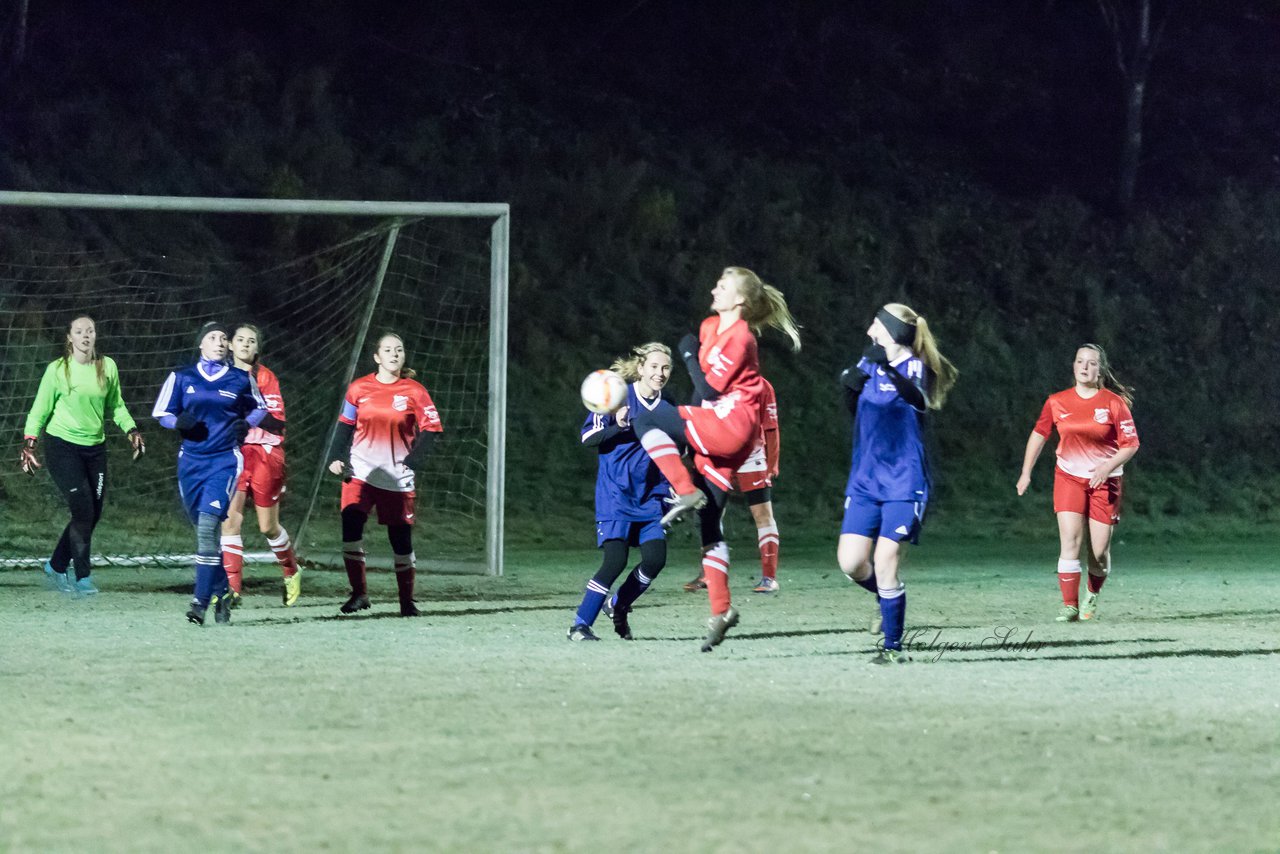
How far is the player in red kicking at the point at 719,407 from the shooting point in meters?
8.58

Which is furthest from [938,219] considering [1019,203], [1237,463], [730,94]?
[1237,463]

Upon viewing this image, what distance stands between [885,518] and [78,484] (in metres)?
5.99

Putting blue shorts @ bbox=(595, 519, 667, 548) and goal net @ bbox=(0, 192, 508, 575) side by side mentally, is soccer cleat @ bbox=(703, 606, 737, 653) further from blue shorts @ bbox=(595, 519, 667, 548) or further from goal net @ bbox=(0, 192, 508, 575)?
goal net @ bbox=(0, 192, 508, 575)

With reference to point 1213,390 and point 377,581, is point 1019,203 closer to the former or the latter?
point 1213,390

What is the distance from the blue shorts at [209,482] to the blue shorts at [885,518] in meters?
3.54

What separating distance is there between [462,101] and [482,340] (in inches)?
248

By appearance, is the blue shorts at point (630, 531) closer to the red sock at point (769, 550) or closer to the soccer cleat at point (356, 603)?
the soccer cleat at point (356, 603)

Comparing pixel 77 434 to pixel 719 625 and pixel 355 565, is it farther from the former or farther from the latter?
pixel 719 625

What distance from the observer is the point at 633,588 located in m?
9.77

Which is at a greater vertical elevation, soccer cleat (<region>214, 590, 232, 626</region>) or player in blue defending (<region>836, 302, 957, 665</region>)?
player in blue defending (<region>836, 302, 957, 665</region>)

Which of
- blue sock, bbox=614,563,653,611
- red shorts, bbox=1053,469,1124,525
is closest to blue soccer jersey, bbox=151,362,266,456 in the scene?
blue sock, bbox=614,563,653,611

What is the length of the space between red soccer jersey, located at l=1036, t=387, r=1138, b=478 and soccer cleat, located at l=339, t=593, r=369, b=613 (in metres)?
4.19

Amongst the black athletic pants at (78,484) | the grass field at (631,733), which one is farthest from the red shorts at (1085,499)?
the black athletic pants at (78,484)

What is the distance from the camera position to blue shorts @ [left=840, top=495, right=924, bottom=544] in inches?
335
